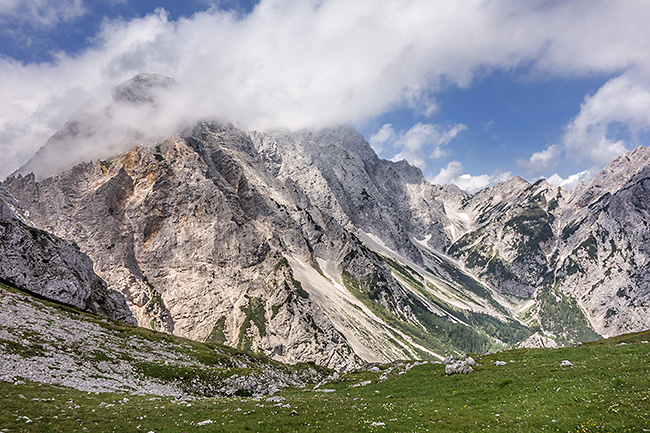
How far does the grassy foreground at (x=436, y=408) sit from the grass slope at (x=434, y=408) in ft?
0.24

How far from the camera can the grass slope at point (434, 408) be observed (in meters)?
22.9

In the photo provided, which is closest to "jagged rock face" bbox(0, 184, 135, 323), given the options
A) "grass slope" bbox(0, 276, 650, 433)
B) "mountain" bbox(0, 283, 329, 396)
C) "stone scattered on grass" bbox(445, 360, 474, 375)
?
"mountain" bbox(0, 283, 329, 396)

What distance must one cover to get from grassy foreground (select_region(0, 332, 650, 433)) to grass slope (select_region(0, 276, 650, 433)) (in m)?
0.07

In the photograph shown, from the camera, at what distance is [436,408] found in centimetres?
2897

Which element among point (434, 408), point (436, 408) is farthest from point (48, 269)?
point (436, 408)

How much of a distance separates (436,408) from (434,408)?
168mm

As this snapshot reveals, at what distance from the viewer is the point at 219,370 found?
232 feet

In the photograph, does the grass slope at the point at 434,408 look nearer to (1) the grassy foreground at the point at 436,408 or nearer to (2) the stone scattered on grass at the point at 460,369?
(1) the grassy foreground at the point at 436,408

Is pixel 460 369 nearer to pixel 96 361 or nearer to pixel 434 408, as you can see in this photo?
pixel 434 408

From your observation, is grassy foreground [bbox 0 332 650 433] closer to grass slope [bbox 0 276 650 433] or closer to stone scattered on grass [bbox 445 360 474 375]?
grass slope [bbox 0 276 650 433]

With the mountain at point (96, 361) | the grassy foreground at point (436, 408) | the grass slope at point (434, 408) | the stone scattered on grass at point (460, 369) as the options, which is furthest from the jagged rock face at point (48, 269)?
the stone scattered on grass at point (460, 369)

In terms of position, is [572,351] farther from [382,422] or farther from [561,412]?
[382,422]

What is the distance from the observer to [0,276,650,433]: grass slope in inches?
901

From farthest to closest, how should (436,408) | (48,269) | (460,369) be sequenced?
(48,269) → (460,369) → (436,408)
